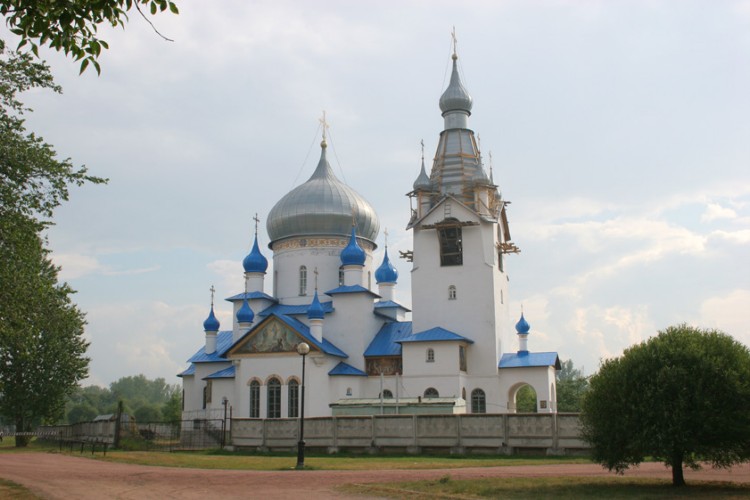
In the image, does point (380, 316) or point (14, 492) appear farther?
point (380, 316)

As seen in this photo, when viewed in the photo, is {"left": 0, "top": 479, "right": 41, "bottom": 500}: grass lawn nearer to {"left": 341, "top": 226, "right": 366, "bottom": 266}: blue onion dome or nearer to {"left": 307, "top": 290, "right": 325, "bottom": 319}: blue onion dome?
{"left": 307, "top": 290, "right": 325, "bottom": 319}: blue onion dome

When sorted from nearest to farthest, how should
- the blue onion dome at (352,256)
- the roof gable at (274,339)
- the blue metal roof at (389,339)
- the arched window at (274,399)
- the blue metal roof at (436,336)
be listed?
the blue metal roof at (436,336) < the arched window at (274,399) < the roof gable at (274,339) < the blue metal roof at (389,339) < the blue onion dome at (352,256)

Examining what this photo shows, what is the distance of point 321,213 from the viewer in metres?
46.4

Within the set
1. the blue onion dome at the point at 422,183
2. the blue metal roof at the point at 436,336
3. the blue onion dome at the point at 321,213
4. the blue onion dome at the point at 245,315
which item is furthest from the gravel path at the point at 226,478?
the blue onion dome at the point at 321,213

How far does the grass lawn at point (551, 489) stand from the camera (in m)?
13.7

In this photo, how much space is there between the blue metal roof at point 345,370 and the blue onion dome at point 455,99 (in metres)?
15.7

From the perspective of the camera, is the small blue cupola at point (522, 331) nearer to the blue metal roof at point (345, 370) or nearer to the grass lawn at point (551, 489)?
the blue metal roof at point (345, 370)

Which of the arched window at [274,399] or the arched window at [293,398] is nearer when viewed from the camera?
the arched window at [293,398]

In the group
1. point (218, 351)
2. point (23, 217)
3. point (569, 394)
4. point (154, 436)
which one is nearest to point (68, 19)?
point (23, 217)

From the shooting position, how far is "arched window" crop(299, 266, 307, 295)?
45.7 m

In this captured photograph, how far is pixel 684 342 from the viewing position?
51.4 feet

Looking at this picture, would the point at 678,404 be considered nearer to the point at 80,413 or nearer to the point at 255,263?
the point at 255,263

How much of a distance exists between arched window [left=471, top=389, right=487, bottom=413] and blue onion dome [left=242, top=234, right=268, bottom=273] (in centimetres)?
1529

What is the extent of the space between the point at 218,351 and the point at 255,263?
5761mm
